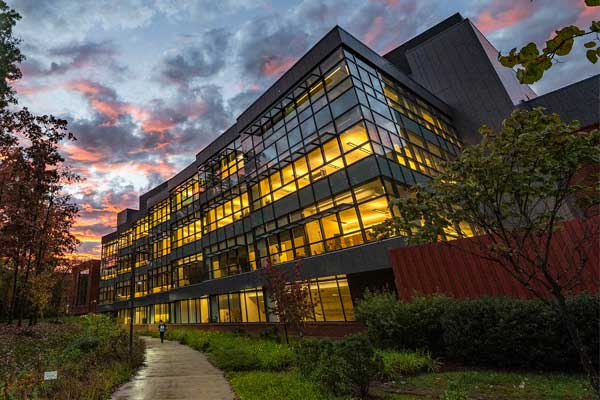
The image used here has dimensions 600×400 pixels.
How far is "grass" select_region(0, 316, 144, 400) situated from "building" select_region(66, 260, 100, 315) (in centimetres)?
5539

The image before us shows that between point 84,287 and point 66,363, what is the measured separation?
69.3 meters

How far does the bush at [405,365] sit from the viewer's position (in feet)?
27.2

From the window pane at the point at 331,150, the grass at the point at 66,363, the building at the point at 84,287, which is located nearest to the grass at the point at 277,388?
the grass at the point at 66,363

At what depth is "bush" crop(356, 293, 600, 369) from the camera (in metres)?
7.36

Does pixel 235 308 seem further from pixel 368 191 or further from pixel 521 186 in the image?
pixel 521 186

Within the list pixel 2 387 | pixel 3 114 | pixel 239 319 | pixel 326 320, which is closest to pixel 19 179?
pixel 3 114

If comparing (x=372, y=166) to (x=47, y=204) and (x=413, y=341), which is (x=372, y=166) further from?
(x=47, y=204)

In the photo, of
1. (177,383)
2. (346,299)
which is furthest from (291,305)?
(177,383)

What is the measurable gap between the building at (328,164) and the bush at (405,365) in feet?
22.3

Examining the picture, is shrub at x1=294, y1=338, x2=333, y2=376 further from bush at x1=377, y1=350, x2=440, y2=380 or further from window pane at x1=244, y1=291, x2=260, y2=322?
window pane at x1=244, y1=291, x2=260, y2=322

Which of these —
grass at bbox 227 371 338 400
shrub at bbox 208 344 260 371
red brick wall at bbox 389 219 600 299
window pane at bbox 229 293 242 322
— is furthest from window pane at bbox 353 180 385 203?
window pane at bbox 229 293 242 322

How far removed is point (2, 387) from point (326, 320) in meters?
14.3

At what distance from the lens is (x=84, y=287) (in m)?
66.2

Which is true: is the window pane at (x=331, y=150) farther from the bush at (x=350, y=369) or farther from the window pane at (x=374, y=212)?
the bush at (x=350, y=369)
